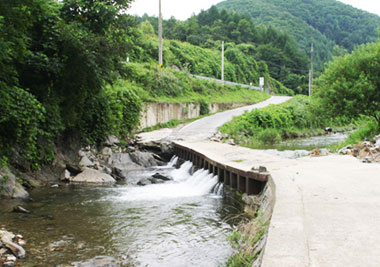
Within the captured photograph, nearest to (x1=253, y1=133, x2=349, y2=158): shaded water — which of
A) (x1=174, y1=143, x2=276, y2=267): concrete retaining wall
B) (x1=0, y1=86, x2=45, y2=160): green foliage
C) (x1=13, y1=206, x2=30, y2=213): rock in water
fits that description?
(x1=174, y1=143, x2=276, y2=267): concrete retaining wall

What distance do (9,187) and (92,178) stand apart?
387 centimetres

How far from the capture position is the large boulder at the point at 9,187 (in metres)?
11.1

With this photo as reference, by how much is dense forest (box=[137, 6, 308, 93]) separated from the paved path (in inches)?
2641

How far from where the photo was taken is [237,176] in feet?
39.1

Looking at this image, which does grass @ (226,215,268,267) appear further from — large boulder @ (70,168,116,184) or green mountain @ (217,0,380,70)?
green mountain @ (217,0,380,70)

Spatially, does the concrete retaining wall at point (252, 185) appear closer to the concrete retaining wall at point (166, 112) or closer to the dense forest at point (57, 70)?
the dense forest at point (57, 70)

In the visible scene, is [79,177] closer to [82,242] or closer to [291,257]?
[82,242]

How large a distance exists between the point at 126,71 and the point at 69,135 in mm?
3731

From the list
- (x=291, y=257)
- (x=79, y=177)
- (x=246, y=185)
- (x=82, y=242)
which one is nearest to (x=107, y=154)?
(x=79, y=177)

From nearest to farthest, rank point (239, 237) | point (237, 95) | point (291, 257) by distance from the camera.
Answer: point (291, 257)
point (239, 237)
point (237, 95)

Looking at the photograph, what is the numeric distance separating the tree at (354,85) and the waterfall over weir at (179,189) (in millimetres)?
9147

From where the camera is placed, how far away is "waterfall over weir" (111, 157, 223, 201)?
1246cm

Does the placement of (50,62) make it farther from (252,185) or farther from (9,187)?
(252,185)

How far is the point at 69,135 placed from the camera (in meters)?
16.6
